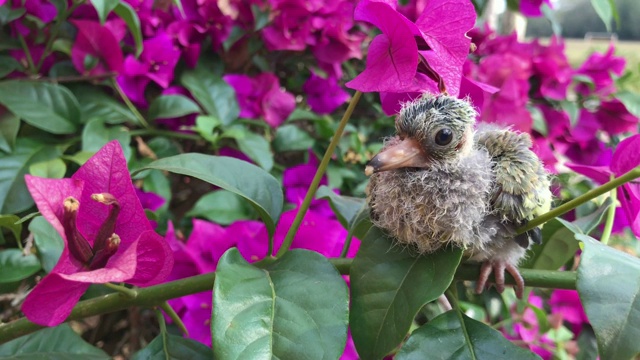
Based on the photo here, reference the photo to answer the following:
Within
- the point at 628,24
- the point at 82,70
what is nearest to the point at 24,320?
the point at 82,70

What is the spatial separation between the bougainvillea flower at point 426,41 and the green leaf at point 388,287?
0.13 metres

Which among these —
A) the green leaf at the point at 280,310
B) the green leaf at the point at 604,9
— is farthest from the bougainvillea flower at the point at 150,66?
the green leaf at the point at 604,9

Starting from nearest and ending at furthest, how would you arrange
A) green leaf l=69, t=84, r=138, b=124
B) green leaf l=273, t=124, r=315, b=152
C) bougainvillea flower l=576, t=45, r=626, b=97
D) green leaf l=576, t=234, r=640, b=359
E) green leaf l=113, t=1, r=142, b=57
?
green leaf l=576, t=234, r=640, b=359 → green leaf l=113, t=1, r=142, b=57 → green leaf l=69, t=84, r=138, b=124 → green leaf l=273, t=124, r=315, b=152 → bougainvillea flower l=576, t=45, r=626, b=97

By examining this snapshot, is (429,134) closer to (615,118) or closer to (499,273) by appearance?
(499,273)

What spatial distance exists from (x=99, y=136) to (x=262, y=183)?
33cm

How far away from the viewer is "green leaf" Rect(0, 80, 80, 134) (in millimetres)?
671

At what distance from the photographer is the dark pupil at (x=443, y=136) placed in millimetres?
375

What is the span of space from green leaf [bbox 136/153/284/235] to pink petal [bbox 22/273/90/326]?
13 centimetres

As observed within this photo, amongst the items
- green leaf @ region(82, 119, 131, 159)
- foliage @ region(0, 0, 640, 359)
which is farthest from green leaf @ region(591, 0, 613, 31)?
green leaf @ region(82, 119, 131, 159)

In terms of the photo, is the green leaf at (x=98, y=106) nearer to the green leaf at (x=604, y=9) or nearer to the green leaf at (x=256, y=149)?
the green leaf at (x=256, y=149)

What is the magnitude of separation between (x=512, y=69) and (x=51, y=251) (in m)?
0.81

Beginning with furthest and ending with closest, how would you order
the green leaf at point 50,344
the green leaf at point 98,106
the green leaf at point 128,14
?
the green leaf at point 98,106 < the green leaf at point 128,14 < the green leaf at point 50,344

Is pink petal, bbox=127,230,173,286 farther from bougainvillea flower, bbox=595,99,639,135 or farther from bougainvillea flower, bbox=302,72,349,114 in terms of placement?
bougainvillea flower, bbox=595,99,639,135

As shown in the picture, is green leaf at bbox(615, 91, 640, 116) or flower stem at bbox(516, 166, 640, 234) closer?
flower stem at bbox(516, 166, 640, 234)
